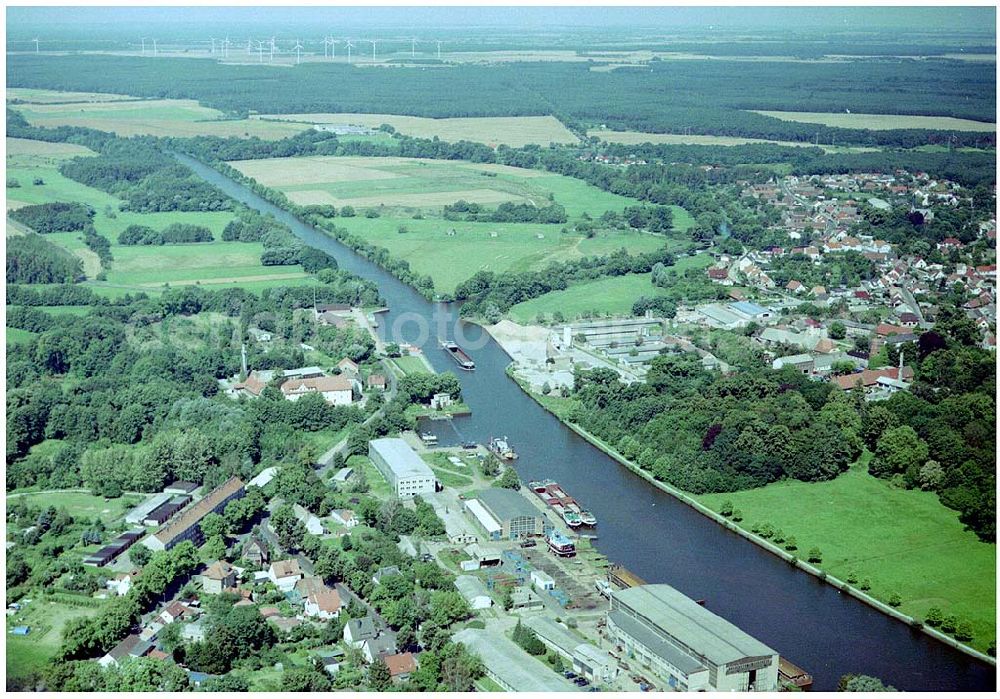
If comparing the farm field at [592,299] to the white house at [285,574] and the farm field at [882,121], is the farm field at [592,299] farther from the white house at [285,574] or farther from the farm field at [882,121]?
the farm field at [882,121]

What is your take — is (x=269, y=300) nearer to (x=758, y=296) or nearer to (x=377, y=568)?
(x=758, y=296)

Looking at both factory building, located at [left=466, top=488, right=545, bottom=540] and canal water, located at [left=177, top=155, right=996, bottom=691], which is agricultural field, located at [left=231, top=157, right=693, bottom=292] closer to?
canal water, located at [left=177, top=155, right=996, bottom=691]

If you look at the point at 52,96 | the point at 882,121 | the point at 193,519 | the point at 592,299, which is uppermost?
the point at 882,121

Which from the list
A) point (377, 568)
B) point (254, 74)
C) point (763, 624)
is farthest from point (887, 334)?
point (254, 74)

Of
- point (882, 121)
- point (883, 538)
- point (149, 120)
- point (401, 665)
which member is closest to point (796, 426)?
point (883, 538)

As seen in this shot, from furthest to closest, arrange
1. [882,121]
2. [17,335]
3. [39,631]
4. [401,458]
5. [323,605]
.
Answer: [882,121], [17,335], [401,458], [323,605], [39,631]

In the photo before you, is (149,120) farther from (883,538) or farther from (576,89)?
(883,538)
